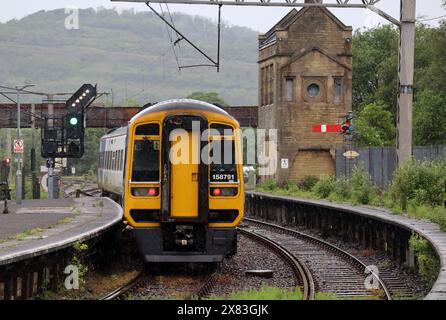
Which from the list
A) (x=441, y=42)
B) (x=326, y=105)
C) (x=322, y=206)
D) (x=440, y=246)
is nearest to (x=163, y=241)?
(x=440, y=246)

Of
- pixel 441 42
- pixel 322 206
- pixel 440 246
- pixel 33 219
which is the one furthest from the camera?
pixel 441 42

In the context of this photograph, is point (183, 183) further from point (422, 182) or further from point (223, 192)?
point (422, 182)

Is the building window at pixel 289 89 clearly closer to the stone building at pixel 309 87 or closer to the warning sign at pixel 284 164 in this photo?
the stone building at pixel 309 87

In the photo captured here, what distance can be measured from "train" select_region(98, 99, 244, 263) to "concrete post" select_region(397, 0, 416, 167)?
345 inches

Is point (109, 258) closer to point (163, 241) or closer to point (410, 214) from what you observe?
point (163, 241)

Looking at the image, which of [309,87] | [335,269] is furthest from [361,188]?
[309,87]

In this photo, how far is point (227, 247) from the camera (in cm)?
1731

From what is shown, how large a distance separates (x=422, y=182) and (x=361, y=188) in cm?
526

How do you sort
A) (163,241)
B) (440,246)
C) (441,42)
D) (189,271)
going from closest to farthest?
(440,246)
(163,241)
(189,271)
(441,42)

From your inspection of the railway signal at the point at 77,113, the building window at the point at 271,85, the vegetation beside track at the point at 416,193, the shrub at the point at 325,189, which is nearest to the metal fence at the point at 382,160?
the shrub at the point at 325,189

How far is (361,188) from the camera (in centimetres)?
3047

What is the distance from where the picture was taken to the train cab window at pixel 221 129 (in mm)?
17625

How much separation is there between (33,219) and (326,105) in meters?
28.3

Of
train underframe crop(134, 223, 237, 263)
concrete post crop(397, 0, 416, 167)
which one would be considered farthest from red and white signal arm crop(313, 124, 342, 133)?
train underframe crop(134, 223, 237, 263)
